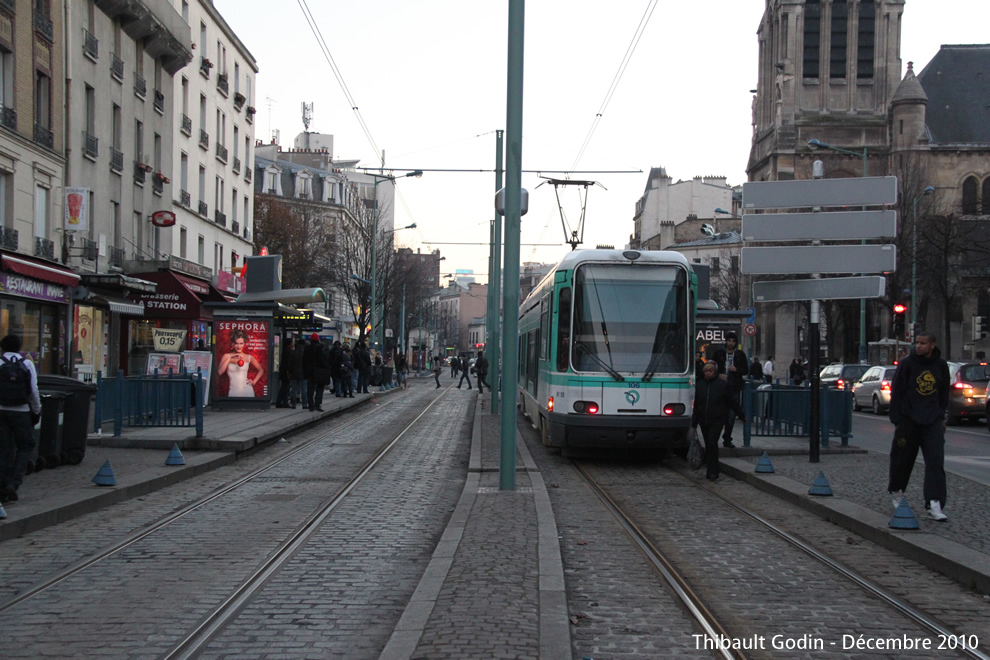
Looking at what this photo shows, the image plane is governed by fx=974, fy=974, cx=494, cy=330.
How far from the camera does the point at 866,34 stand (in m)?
71.3

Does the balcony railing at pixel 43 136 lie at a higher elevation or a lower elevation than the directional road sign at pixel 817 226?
higher

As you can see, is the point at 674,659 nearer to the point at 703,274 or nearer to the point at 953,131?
the point at 703,274

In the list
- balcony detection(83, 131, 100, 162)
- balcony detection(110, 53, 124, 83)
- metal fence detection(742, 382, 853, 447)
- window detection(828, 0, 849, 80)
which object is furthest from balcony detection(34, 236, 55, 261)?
window detection(828, 0, 849, 80)

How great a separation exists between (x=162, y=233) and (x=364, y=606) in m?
30.8

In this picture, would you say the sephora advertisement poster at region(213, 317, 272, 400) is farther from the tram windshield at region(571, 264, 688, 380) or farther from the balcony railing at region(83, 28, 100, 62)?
the tram windshield at region(571, 264, 688, 380)

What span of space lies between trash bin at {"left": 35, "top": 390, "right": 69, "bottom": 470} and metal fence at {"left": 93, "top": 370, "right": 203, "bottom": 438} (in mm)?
3165

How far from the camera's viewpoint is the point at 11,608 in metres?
6.09

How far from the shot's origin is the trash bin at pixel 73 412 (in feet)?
39.9

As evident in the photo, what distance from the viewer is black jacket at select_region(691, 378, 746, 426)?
12.7 metres

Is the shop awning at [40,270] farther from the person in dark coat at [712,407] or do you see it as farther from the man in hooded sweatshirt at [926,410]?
the man in hooded sweatshirt at [926,410]

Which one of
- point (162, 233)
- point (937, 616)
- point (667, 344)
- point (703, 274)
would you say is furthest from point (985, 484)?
point (162, 233)

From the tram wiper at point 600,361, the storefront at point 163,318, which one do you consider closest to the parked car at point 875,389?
the tram wiper at point 600,361

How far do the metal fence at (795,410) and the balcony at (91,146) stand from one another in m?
20.4

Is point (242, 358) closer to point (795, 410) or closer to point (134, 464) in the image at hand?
point (134, 464)
